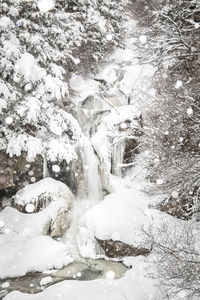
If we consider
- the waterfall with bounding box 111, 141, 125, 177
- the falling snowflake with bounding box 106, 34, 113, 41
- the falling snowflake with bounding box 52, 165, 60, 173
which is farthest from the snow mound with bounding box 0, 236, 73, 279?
the falling snowflake with bounding box 106, 34, 113, 41

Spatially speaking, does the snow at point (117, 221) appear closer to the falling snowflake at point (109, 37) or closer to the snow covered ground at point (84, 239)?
the snow covered ground at point (84, 239)

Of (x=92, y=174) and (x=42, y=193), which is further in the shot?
(x=92, y=174)

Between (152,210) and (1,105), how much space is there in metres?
6.10

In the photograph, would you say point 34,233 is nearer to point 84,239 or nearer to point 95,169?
point 84,239

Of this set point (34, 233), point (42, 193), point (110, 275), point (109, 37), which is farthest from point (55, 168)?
point (109, 37)

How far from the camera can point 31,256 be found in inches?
317

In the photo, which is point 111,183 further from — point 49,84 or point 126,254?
point 49,84

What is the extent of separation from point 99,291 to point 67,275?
55.7 inches

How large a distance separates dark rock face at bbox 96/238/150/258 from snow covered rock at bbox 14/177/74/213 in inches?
92.3

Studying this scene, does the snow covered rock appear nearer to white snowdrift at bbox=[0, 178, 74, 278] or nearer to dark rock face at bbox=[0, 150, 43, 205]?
white snowdrift at bbox=[0, 178, 74, 278]

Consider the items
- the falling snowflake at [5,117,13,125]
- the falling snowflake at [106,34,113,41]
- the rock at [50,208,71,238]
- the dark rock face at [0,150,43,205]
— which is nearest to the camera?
the falling snowflake at [5,117,13,125]

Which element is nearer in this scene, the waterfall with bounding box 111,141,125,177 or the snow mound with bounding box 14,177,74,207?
the snow mound with bounding box 14,177,74,207

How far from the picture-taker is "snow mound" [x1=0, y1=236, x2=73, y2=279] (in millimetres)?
7734

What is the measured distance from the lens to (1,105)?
316 inches
